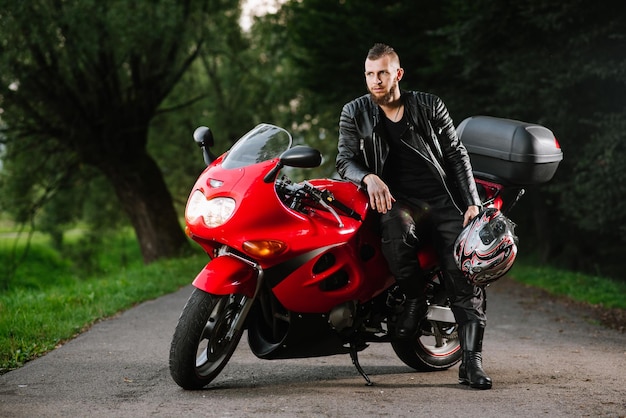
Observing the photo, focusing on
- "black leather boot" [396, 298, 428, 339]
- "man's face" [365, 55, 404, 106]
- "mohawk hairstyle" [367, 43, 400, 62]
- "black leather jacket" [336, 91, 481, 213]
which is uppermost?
"mohawk hairstyle" [367, 43, 400, 62]

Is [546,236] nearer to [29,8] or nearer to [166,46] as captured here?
[166,46]

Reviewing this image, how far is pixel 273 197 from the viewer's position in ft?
15.8

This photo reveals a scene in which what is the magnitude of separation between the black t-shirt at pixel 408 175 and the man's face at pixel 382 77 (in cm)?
16

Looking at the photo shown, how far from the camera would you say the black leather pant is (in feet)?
16.7

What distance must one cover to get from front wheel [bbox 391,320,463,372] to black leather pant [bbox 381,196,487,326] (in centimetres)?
40

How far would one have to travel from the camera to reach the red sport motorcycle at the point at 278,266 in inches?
187

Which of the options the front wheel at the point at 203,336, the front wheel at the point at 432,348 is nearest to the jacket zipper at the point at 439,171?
the front wheel at the point at 432,348

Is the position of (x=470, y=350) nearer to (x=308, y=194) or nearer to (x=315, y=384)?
(x=315, y=384)

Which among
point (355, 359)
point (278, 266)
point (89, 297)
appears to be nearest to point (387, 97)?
point (278, 266)

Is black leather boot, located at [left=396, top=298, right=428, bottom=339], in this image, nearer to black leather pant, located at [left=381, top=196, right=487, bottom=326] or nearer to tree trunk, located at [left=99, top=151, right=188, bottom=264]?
black leather pant, located at [left=381, top=196, right=487, bottom=326]

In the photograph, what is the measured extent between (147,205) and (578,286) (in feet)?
28.8

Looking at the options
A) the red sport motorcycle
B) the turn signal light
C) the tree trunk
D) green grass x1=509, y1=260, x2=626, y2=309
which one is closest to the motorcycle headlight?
the red sport motorcycle

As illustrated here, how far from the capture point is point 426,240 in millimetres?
5379

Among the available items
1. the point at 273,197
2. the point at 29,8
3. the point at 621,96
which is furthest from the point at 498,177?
the point at 29,8
